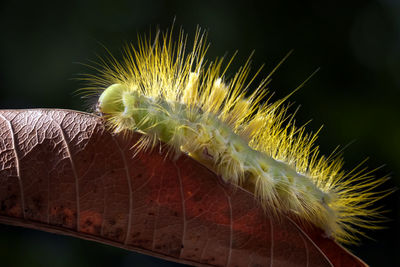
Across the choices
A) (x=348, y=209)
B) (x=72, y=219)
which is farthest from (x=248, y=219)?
(x=348, y=209)

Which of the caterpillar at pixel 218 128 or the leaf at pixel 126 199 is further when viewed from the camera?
the caterpillar at pixel 218 128

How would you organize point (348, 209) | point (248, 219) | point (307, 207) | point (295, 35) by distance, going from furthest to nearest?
point (295, 35) < point (348, 209) < point (307, 207) < point (248, 219)

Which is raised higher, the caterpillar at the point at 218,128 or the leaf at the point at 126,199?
the caterpillar at the point at 218,128

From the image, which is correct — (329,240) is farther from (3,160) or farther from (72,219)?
(3,160)

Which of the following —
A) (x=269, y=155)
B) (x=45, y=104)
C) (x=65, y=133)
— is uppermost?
(x=269, y=155)
